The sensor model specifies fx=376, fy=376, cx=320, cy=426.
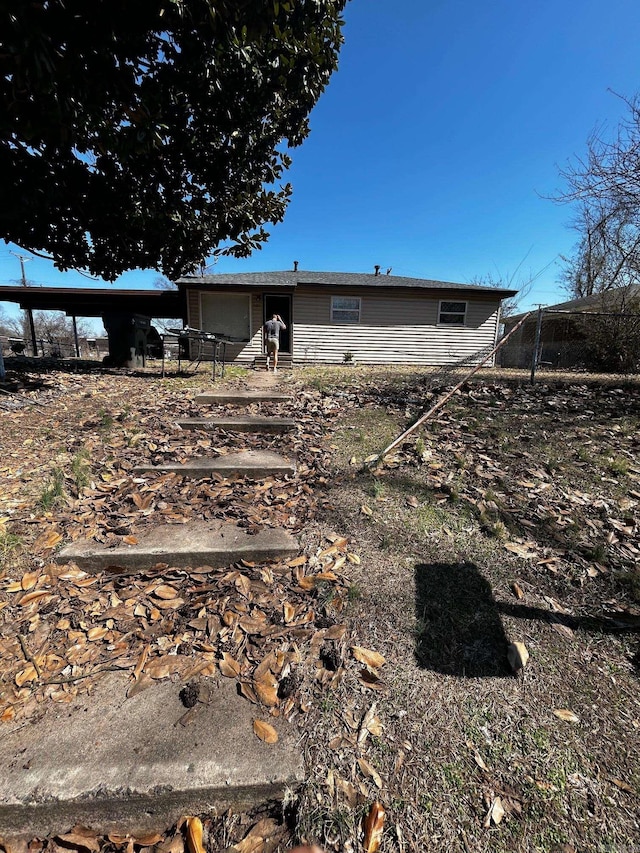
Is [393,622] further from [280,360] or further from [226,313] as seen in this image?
[226,313]

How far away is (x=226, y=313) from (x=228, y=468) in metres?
11.2

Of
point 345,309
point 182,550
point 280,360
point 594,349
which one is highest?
point 345,309

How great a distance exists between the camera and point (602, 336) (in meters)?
11.4

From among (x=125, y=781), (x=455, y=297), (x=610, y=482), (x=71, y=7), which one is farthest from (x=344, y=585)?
(x=455, y=297)

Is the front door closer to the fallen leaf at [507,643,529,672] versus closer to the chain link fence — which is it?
the chain link fence

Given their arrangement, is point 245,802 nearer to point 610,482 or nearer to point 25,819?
point 25,819

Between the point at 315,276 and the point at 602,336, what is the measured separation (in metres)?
9.85

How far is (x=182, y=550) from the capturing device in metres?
1.98

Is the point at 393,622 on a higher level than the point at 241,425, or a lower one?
lower

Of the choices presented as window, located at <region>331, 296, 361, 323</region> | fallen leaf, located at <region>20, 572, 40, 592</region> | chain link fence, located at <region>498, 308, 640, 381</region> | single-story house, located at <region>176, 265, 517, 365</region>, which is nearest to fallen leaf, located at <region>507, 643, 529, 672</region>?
fallen leaf, located at <region>20, 572, 40, 592</region>

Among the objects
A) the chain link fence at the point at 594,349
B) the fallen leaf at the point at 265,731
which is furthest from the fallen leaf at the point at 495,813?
the chain link fence at the point at 594,349

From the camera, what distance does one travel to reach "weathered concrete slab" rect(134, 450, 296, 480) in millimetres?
2793

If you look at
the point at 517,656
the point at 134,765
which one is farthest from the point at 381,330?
the point at 134,765

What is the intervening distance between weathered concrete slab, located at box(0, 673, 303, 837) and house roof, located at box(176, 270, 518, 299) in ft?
39.7
